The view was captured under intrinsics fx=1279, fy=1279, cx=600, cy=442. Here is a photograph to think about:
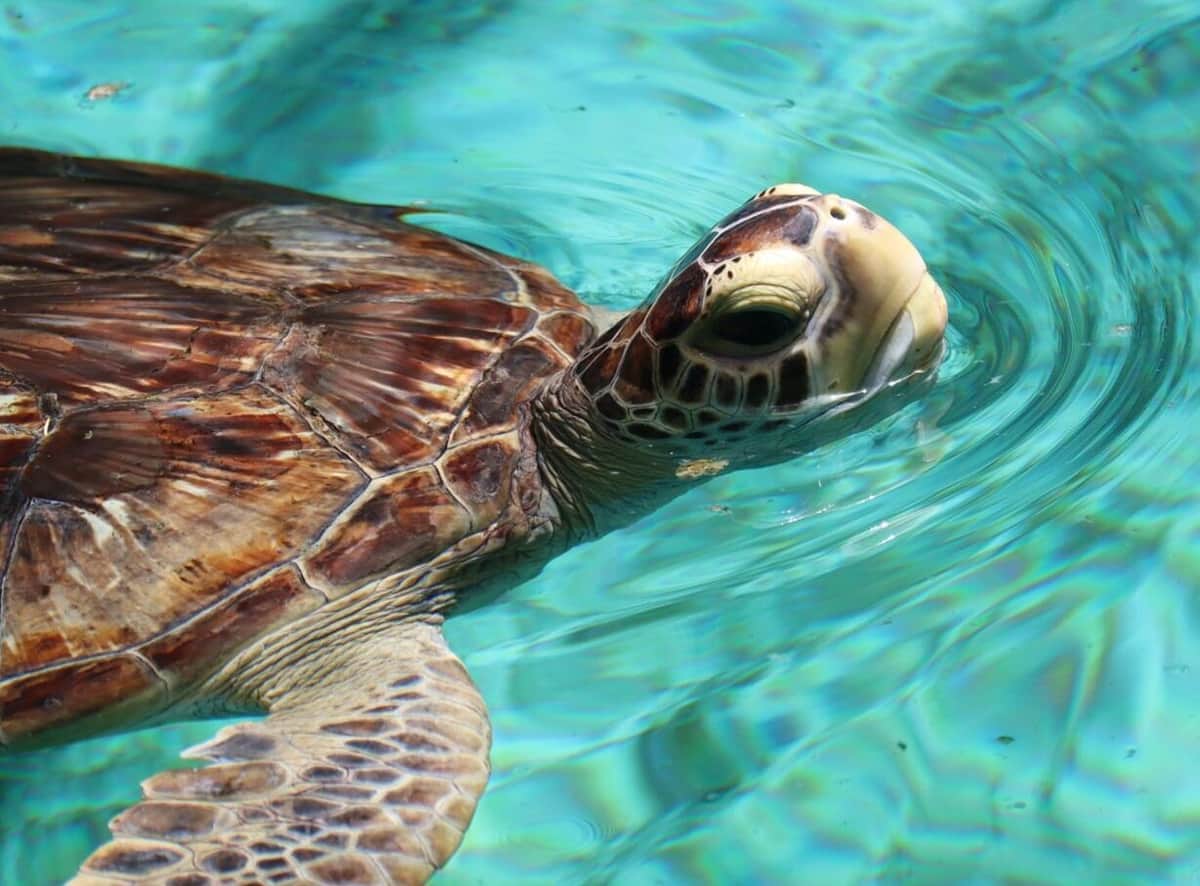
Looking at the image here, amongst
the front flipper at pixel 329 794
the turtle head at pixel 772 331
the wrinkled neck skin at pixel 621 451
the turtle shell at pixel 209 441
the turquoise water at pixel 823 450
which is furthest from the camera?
the wrinkled neck skin at pixel 621 451

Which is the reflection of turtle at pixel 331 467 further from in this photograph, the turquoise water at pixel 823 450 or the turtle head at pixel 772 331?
the turquoise water at pixel 823 450

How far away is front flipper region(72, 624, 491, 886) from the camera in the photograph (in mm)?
2000

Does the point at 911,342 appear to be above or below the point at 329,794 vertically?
above

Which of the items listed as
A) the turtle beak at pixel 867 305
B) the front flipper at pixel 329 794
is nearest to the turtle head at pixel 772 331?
the turtle beak at pixel 867 305

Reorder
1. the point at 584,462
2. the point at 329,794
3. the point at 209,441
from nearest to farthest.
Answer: the point at 329,794 < the point at 209,441 < the point at 584,462

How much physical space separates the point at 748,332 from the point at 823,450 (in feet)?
1.81

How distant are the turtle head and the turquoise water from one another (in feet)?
1.07

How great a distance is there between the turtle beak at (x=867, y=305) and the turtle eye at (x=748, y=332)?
0.06 meters

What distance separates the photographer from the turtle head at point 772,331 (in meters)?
2.46

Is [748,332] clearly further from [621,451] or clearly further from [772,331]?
[621,451]

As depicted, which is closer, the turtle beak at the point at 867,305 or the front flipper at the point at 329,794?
the front flipper at the point at 329,794

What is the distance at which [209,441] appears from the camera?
2477 mm

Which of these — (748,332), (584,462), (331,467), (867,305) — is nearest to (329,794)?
(331,467)

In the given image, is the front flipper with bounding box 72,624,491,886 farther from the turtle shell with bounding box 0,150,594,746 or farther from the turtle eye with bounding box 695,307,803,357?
the turtle eye with bounding box 695,307,803,357
